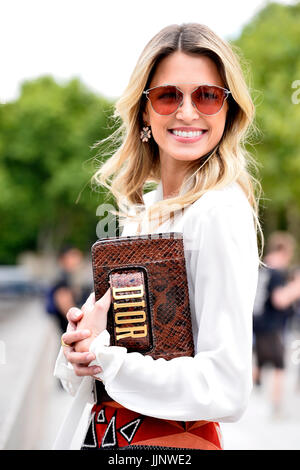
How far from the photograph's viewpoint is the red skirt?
1870 mm

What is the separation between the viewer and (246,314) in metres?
1.74

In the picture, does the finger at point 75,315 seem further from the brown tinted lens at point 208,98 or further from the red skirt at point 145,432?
the brown tinted lens at point 208,98

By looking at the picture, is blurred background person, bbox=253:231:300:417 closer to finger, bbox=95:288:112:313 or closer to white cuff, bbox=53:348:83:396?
white cuff, bbox=53:348:83:396

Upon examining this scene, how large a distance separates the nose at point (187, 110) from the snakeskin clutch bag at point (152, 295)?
374mm

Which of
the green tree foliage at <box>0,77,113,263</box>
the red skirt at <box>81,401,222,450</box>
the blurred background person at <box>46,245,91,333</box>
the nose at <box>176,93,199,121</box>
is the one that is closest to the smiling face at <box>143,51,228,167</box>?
the nose at <box>176,93,199,121</box>

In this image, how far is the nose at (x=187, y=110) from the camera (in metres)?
1.99

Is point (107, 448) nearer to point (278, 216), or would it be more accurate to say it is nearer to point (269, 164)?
point (269, 164)

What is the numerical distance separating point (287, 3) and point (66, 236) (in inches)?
815

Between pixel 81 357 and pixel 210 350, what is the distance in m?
0.32

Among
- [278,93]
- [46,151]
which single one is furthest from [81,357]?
[46,151]

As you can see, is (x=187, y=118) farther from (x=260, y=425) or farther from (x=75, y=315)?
(x=260, y=425)

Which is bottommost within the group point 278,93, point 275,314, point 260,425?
point 260,425

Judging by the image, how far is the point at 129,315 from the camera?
71.5 inches

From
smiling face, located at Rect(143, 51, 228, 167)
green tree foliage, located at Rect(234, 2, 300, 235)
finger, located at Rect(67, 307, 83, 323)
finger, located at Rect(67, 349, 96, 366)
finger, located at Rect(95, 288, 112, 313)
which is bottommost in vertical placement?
finger, located at Rect(67, 349, 96, 366)
